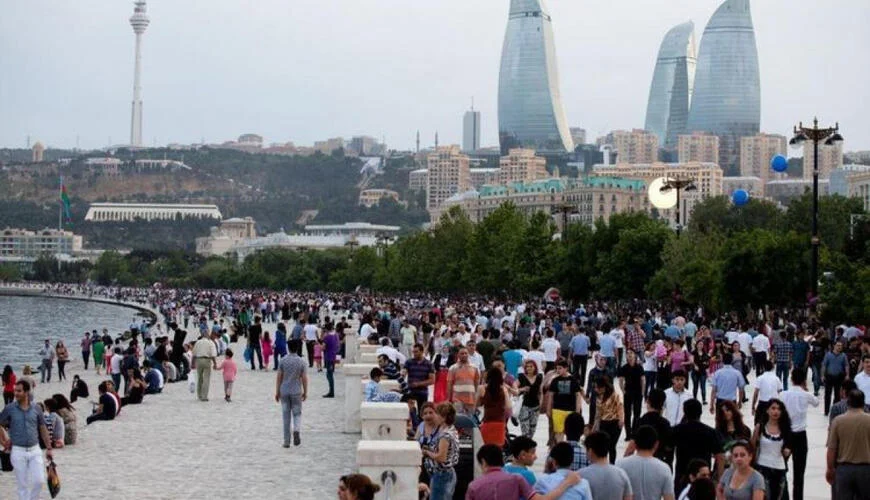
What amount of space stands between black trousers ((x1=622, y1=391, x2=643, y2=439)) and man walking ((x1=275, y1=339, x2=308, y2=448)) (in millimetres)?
3552

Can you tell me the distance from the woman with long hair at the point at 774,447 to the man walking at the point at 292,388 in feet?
23.5

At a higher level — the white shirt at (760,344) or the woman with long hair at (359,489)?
the white shirt at (760,344)

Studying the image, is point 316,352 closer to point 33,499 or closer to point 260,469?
point 260,469

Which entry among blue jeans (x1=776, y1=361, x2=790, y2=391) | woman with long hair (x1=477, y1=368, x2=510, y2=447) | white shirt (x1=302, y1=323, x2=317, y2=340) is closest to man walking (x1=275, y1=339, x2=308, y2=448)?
woman with long hair (x1=477, y1=368, x2=510, y2=447)

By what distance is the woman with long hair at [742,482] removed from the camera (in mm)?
10047

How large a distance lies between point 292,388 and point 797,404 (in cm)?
657

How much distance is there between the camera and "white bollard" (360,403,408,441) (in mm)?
14938

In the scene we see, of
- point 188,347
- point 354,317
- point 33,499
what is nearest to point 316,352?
point 188,347

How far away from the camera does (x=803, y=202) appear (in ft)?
306

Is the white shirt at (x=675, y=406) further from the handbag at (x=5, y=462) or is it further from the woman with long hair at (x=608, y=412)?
the handbag at (x=5, y=462)

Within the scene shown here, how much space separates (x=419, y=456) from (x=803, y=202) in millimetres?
83715

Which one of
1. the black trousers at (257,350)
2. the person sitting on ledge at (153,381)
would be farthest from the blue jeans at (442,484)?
the black trousers at (257,350)

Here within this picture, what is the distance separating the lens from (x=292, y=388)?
18797mm

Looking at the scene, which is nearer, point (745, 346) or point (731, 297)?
point (745, 346)
